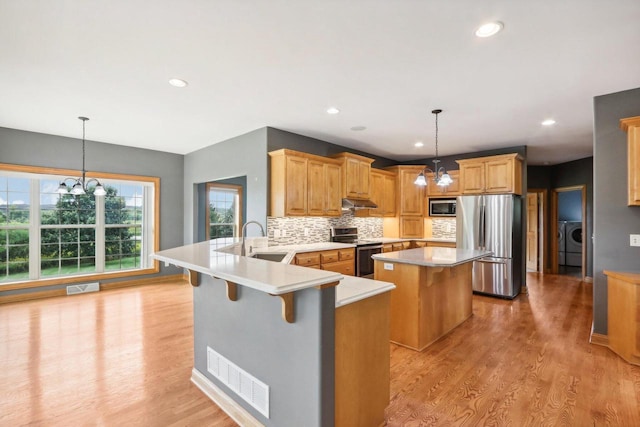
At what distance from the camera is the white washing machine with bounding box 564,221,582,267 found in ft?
27.7

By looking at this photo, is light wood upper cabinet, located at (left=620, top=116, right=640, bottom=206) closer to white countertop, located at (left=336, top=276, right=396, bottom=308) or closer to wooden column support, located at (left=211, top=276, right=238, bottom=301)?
white countertop, located at (left=336, top=276, right=396, bottom=308)

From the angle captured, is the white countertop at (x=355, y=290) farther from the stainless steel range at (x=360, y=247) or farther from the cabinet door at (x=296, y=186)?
the stainless steel range at (x=360, y=247)

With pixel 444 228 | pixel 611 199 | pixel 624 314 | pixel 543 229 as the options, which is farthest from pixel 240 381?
pixel 543 229

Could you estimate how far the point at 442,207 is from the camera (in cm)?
648

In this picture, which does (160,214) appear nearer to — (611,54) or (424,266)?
(424,266)

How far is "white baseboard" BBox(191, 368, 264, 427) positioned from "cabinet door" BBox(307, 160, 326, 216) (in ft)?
9.20

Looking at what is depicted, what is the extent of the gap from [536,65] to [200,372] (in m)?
3.87

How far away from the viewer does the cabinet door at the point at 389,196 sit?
654cm

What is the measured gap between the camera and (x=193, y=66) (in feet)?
8.93

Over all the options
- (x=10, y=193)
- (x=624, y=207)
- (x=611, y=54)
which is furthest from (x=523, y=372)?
(x=10, y=193)

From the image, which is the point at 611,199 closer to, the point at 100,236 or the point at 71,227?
the point at 100,236

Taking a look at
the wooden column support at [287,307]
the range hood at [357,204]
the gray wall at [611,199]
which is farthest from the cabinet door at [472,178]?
the wooden column support at [287,307]

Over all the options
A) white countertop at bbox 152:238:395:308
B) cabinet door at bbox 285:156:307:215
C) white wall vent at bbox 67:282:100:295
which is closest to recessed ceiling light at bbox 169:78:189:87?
cabinet door at bbox 285:156:307:215

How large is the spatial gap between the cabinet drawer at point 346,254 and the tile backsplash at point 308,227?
65 cm
